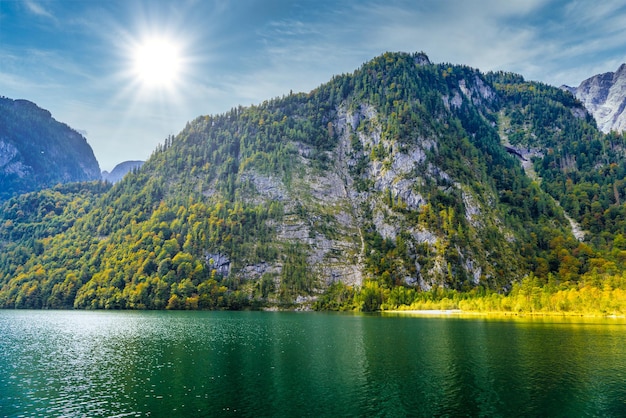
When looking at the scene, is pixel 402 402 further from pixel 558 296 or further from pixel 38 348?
pixel 558 296

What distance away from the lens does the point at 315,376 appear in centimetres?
5509

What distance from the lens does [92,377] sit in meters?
54.1

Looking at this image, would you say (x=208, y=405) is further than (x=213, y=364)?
No

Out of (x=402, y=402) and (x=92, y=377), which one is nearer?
(x=402, y=402)

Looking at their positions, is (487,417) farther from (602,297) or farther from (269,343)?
(602,297)

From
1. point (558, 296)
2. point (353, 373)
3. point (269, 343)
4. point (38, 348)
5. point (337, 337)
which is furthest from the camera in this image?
point (558, 296)

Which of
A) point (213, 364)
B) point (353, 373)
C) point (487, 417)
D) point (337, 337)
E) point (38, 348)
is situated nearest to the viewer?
point (487, 417)

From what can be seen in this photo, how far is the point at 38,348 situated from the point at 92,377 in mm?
31158

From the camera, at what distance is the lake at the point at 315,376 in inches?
1645

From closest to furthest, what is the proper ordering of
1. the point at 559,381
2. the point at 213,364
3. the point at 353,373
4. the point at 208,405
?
the point at 208,405
the point at 559,381
the point at 353,373
the point at 213,364

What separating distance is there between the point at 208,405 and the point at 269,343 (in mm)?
44805

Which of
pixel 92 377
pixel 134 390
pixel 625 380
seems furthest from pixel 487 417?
pixel 92 377

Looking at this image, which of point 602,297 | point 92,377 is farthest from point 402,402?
point 602,297

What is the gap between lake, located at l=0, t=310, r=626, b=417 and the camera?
137 ft
